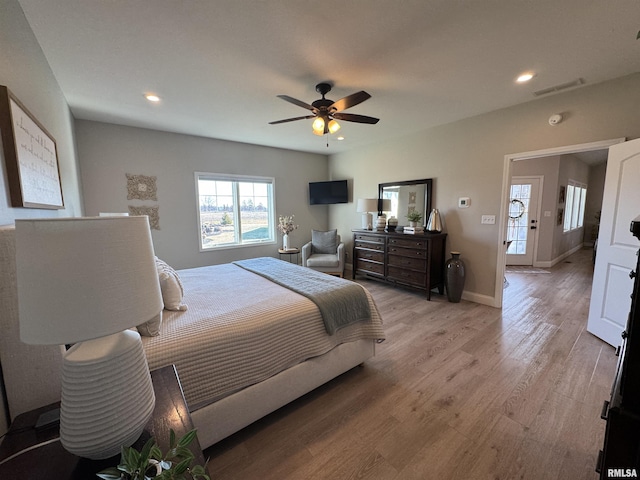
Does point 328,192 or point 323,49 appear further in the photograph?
point 328,192

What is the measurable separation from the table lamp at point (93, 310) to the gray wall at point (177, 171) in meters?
3.77

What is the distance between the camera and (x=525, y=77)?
238 centimetres

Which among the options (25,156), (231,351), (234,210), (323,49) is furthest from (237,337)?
(234,210)

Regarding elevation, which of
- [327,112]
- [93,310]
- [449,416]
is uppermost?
[327,112]

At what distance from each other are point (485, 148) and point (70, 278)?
162 inches

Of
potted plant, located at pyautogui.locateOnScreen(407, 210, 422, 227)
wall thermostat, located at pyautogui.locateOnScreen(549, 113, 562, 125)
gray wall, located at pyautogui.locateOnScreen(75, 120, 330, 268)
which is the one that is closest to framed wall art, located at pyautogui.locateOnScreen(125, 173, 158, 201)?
gray wall, located at pyautogui.locateOnScreen(75, 120, 330, 268)

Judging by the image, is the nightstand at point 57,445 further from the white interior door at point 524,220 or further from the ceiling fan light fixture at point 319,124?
the white interior door at point 524,220

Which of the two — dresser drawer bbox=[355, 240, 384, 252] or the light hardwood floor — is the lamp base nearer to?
the light hardwood floor

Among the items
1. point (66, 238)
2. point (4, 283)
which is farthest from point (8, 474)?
point (66, 238)

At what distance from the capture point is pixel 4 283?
2.77 feet

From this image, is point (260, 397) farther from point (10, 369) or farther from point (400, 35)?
point (400, 35)

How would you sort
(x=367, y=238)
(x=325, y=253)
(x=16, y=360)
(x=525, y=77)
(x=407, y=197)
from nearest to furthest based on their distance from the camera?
1. (x=16, y=360)
2. (x=525, y=77)
3. (x=407, y=197)
4. (x=367, y=238)
5. (x=325, y=253)

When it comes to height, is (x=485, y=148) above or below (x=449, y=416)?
above

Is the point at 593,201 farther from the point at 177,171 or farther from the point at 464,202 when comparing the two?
the point at 177,171
